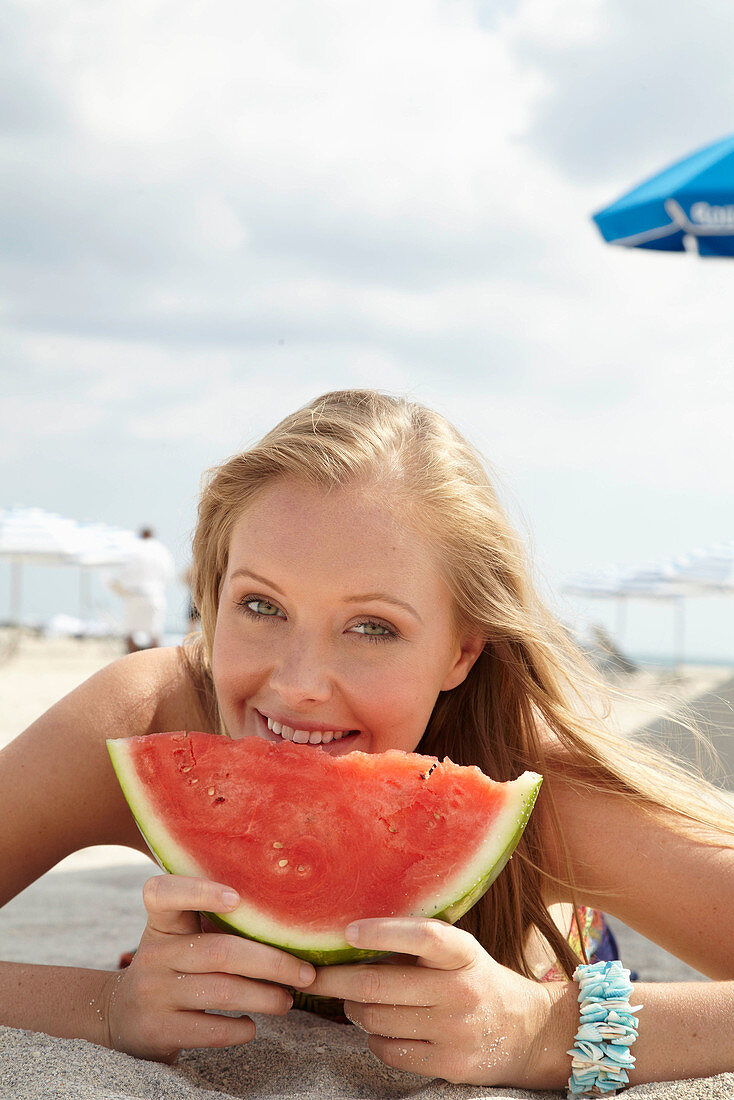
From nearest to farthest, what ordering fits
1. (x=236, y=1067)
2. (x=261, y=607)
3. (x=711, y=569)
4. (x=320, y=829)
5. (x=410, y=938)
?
1. (x=410, y=938)
2. (x=320, y=829)
3. (x=236, y=1067)
4. (x=261, y=607)
5. (x=711, y=569)

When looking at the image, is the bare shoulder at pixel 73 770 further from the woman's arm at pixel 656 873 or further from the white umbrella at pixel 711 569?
the white umbrella at pixel 711 569

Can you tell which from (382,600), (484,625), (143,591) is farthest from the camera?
(143,591)

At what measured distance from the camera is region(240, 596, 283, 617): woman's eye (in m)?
1.94

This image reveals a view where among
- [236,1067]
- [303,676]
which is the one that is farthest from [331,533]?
[236,1067]

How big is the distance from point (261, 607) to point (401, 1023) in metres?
0.83

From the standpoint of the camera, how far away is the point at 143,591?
42.8 feet

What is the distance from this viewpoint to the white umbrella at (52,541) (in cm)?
1653

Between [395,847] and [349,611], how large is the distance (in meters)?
0.45

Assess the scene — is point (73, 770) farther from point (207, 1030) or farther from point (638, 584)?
point (638, 584)

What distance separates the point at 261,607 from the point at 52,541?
15759 millimetres

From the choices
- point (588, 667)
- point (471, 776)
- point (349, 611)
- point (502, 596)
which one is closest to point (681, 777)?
point (588, 667)

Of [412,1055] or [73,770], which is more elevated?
[73,770]

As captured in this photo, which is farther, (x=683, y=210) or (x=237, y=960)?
(x=683, y=210)

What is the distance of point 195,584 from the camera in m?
2.53
